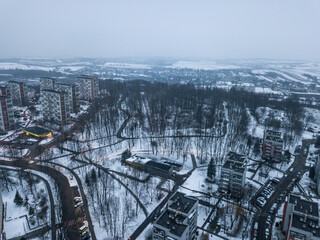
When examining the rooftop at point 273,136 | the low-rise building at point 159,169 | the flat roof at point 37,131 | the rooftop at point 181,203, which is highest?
the rooftop at point 273,136

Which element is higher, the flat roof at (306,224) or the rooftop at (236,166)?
the rooftop at (236,166)

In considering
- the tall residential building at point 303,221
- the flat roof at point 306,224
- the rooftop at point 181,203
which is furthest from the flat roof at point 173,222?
the flat roof at point 306,224

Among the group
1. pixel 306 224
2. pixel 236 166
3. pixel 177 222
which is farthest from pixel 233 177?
pixel 177 222

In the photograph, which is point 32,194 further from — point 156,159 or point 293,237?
point 293,237

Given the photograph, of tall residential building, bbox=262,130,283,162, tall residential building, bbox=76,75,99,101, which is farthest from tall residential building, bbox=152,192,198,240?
tall residential building, bbox=76,75,99,101

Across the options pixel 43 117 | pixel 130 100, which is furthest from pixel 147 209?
pixel 130 100

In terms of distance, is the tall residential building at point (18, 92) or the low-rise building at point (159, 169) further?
the tall residential building at point (18, 92)

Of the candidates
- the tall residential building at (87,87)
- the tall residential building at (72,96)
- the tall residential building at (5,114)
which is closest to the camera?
the tall residential building at (5,114)

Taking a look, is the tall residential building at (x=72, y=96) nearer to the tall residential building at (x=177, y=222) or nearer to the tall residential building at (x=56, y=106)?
the tall residential building at (x=56, y=106)
